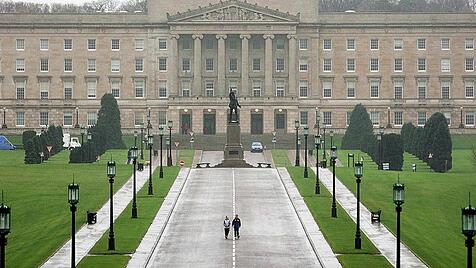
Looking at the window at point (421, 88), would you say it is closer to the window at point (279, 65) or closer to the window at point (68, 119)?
the window at point (279, 65)

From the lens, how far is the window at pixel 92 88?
188375mm

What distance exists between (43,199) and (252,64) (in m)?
95.9

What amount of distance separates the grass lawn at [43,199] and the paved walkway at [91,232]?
64 cm

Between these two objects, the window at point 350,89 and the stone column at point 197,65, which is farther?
the window at point 350,89

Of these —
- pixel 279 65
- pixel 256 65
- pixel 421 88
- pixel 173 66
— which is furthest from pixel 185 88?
pixel 421 88

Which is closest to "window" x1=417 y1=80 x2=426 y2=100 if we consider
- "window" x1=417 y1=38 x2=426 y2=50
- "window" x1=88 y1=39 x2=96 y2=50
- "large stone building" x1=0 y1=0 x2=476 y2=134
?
"large stone building" x1=0 y1=0 x2=476 y2=134

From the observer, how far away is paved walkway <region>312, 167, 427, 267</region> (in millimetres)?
68812

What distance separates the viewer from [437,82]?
621 feet

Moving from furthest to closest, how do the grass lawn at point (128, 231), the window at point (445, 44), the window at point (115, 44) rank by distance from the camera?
the window at point (445, 44) < the window at point (115, 44) < the grass lawn at point (128, 231)

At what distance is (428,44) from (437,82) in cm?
536

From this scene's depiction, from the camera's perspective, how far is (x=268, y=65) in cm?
18538

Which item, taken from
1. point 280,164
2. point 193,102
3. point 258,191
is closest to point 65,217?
point 258,191

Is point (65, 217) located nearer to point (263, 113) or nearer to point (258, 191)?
point (258, 191)

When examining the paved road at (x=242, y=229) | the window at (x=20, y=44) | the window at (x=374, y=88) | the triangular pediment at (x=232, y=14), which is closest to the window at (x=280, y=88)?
the triangular pediment at (x=232, y=14)
